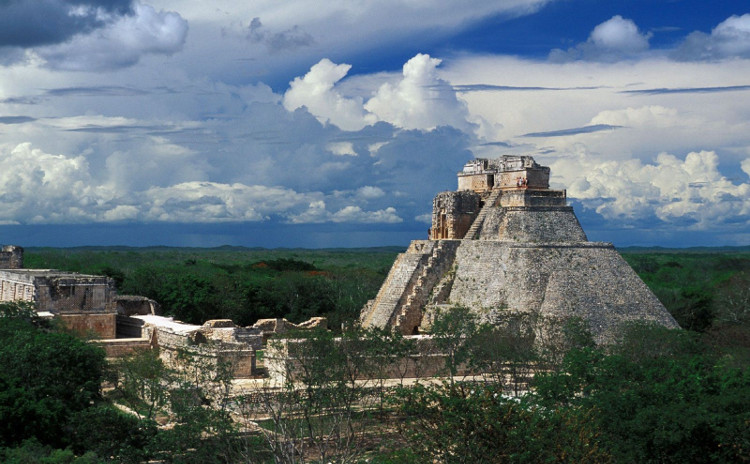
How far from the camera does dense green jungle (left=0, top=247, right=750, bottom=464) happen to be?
46.2 ft

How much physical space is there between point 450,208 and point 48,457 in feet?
59.0

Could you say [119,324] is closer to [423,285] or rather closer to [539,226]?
[423,285]

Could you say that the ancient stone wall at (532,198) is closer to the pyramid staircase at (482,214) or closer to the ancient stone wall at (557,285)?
the pyramid staircase at (482,214)

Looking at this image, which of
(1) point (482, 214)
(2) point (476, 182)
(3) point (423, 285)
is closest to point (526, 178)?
(1) point (482, 214)

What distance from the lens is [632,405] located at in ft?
56.0

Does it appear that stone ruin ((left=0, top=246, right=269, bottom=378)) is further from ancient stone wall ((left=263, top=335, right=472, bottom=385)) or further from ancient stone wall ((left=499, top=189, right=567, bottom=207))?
ancient stone wall ((left=499, top=189, right=567, bottom=207))

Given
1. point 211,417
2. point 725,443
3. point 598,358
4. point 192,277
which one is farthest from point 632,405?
point 192,277

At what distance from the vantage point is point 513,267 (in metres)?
27.5

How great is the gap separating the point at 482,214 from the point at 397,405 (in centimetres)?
1569

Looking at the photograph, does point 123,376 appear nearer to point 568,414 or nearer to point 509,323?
point 509,323

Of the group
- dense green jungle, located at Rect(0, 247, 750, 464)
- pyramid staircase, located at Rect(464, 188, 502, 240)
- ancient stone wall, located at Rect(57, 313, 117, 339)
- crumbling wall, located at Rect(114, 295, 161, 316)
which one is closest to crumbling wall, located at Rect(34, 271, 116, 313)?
ancient stone wall, located at Rect(57, 313, 117, 339)

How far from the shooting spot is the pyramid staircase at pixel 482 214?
30.0 meters

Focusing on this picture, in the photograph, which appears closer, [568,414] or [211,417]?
[568,414]

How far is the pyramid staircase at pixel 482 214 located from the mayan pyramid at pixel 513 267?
36mm
